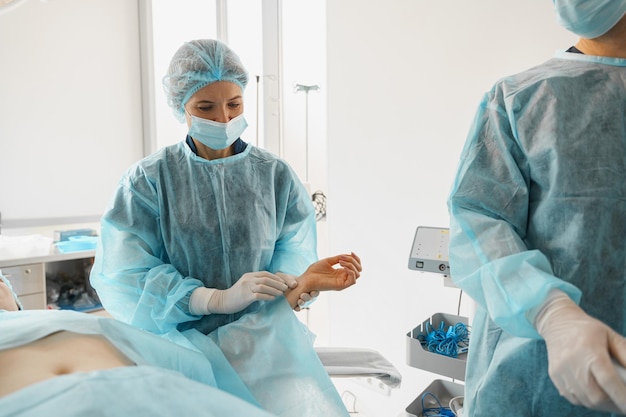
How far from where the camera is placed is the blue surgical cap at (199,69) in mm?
1336

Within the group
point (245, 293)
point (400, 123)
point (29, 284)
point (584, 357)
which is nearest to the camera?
point (584, 357)

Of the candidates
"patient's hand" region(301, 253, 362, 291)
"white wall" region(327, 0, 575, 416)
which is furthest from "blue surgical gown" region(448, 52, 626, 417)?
Result: "white wall" region(327, 0, 575, 416)

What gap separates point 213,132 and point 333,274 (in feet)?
1.71

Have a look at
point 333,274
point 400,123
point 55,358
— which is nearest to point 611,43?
point 333,274

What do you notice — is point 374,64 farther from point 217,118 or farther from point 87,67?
point 87,67

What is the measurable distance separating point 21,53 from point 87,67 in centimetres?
36

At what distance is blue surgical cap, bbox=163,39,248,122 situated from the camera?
1.34 m

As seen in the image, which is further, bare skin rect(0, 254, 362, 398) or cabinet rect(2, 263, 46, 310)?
cabinet rect(2, 263, 46, 310)

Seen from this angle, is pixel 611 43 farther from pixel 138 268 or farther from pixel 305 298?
pixel 138 268

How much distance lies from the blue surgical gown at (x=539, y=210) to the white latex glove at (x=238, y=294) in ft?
1.66

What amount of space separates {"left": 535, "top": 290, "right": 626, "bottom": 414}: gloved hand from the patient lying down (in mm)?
453

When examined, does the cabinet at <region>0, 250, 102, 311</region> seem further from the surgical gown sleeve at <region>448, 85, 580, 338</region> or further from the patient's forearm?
the surgical gown sleeve at <region>448, 85, 580, 338</region>

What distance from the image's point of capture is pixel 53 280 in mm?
2660

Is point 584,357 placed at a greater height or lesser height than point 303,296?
greater
